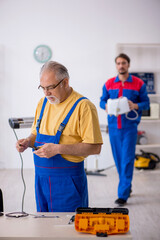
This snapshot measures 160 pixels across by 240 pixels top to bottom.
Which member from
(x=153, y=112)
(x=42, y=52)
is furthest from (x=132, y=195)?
(x=42, y=52)

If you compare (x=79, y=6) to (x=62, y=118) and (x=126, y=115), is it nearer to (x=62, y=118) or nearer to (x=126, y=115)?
(x=126, y=115)

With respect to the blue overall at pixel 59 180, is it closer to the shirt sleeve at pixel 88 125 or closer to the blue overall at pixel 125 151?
the shirt sleeve at pixel 88 125

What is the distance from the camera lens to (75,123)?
6.46ft

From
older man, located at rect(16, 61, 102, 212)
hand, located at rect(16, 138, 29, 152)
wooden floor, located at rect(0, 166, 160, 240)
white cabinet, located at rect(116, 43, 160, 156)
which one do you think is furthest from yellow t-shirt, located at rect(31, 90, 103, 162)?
white cabinet, located at rect(116, 43, 160, 156)

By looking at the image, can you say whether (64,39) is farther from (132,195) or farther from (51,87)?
(51,87)

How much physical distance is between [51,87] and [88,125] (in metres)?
0.30

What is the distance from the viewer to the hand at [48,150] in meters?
1.90

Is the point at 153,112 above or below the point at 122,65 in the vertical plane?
below

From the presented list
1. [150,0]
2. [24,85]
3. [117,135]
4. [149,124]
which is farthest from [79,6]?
[117,135]

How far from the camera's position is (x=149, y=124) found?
238 inches

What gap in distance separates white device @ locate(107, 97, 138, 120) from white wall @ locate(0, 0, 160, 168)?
1995mm

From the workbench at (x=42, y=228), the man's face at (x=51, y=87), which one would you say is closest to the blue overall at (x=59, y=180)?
the man's face at (x=51, y=87)

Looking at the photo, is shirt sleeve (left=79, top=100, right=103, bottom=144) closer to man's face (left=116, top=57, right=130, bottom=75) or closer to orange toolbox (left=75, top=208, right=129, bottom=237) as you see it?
orange toolbox (left=75, top=208, right=129, bottom=237)

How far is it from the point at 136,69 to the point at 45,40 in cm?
160
